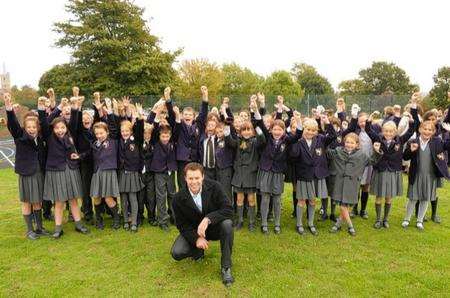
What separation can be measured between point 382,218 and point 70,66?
30940 mm

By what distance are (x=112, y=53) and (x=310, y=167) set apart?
1120 inches

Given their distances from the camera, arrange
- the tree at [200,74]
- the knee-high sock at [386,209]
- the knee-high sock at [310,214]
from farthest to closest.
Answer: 1. the tree at [200,74]
2. the knee-high sock at [386,209]
3. the knee-high sock at [310,214]

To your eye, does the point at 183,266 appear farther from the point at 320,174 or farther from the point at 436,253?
the point at 436,253

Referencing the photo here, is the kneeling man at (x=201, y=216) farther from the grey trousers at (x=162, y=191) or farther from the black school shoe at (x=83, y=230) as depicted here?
the black school shoe at (x=83, y=230)

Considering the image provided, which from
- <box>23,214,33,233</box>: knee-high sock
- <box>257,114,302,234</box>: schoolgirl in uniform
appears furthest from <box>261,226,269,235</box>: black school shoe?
<box>23,214,33,233</box>: knee-high sock

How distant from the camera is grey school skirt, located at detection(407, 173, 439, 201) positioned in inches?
235

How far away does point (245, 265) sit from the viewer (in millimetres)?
4691

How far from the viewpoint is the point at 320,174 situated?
5863 millimetres

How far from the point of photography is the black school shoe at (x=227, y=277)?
4.21 metres

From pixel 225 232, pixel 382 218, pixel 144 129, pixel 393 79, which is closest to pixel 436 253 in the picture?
pixel 382 218

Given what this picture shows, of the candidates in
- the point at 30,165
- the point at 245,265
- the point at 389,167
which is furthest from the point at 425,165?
the point at 30,165

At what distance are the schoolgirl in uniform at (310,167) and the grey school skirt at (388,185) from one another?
879 mm

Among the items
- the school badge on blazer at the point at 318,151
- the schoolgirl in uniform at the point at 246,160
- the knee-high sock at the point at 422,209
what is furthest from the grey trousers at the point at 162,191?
the knee-high sock at the point at 422,209

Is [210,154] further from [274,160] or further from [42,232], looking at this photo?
[42,232]
